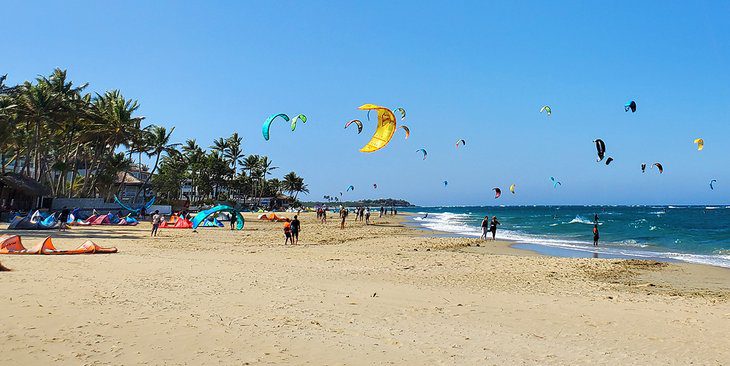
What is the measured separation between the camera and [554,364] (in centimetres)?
483

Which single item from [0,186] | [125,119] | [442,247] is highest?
[125,119]

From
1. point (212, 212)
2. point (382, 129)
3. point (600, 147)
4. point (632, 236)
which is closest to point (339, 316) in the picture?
point (382, 129)

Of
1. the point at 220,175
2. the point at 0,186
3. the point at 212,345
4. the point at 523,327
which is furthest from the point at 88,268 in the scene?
the point at 220,175

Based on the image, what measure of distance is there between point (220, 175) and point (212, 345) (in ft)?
232

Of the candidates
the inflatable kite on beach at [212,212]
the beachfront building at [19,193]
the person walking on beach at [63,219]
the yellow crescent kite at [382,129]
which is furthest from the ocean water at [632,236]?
the beachfront building at [19,193]

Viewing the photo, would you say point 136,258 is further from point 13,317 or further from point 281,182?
point 281,182

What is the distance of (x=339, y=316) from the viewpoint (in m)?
6.43

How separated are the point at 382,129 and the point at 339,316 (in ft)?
21.7

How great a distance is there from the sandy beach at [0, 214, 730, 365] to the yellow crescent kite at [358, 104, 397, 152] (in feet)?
9.34

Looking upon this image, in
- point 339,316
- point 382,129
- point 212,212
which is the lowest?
point 339,316

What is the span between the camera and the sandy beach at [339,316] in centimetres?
483

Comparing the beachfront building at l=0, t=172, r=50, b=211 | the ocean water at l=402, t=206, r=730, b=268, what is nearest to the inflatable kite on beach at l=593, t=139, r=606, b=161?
the ocean water at l=402, t=206, r=730, b=268

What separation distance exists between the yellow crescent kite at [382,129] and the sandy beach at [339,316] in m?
2.85

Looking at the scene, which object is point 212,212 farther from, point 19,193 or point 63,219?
point 19,193
